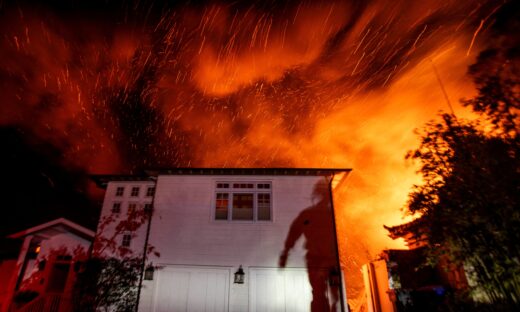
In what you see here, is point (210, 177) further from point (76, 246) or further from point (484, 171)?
point (484, 171)

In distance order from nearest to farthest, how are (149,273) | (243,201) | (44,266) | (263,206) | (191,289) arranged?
(191,289), (149,273), (263,206), (243,201), (44,266)

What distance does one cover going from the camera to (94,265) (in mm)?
10953

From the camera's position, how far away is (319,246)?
418 inches

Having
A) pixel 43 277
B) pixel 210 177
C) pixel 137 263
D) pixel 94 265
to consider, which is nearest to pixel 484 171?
pixel 210 177

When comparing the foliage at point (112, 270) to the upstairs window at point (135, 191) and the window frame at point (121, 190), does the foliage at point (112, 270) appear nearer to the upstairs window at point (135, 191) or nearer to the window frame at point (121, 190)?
the upstairs window at point (135, 191)

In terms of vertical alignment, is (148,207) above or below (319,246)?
above

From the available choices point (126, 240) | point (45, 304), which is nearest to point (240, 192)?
point (126, 240)

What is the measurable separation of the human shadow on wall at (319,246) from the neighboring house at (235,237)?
36mm

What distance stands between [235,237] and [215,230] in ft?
2.91

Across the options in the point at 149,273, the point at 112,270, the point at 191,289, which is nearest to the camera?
the point at 191,289

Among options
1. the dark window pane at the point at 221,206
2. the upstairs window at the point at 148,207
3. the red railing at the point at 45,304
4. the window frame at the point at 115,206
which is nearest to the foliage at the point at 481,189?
the dark window pane at the point at 221,206

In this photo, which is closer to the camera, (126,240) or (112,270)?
(112,270)

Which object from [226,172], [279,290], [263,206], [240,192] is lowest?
[279,290]

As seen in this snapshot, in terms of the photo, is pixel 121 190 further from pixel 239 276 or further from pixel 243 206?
pixel 239 276
